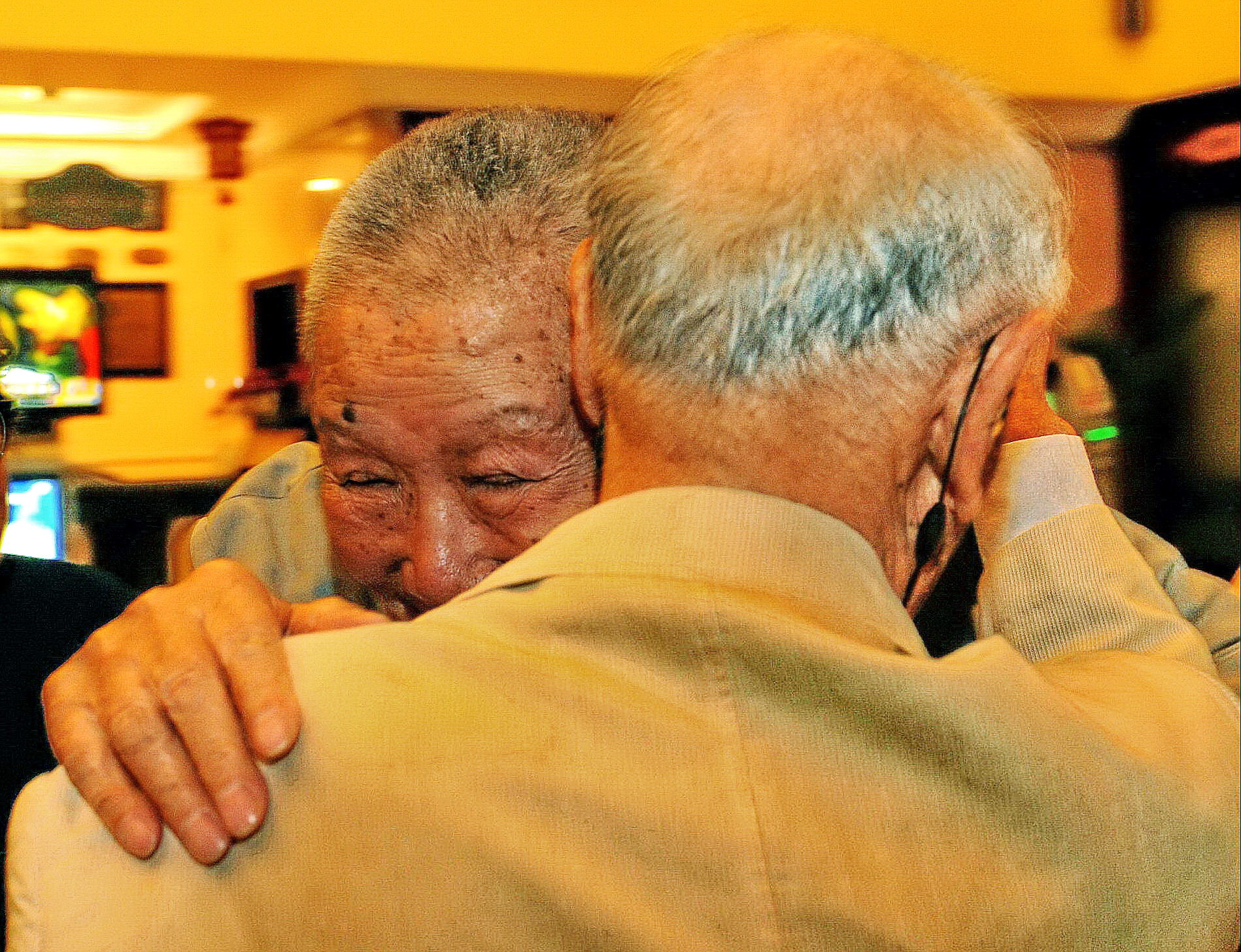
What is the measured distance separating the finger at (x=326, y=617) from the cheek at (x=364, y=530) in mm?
248

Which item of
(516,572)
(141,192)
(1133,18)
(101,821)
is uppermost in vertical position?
(1133,18)

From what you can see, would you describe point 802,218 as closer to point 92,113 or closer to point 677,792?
point 677,792

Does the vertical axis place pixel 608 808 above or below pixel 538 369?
below

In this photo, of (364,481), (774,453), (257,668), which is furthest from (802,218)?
(364,481)

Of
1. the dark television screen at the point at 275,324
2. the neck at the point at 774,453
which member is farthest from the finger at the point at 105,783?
the dark television screen at the point at 275,324

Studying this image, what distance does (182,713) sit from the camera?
2.29ft

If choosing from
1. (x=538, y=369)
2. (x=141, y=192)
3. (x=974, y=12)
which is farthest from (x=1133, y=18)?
(x=538, y=369)

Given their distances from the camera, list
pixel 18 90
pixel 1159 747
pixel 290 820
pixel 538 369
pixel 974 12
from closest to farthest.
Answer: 1. pixel 290 820
2. pixel 1159 747
3. pixel 538 369
4. pixel 18 90
5. pixel 974 12

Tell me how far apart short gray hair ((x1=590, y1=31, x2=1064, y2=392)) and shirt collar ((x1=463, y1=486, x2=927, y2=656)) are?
0.07m

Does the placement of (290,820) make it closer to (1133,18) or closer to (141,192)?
(141,192)

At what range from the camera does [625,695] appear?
66cm

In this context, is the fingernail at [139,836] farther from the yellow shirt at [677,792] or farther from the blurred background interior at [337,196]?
the blurred background interior at [337,196]

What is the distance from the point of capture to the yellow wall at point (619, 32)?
267 centimetres

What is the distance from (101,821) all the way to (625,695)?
271 mm
